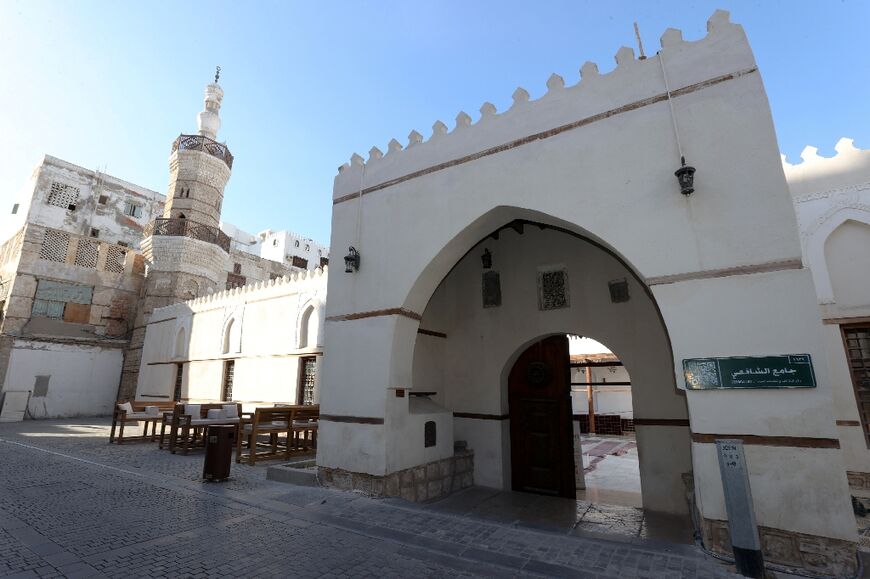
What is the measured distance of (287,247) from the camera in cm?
3900

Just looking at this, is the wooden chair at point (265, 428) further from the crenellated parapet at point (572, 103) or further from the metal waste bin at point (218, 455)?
the crenellated parapet at point (572, 103)

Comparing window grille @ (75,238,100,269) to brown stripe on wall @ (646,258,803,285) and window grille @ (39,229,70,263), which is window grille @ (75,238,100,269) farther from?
brown stripe on wall @ (646,258,803,285)

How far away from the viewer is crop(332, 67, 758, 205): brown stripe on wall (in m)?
4.70

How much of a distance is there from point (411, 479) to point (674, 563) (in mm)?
3721

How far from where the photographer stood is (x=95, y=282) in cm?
2078

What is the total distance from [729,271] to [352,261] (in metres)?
5.06

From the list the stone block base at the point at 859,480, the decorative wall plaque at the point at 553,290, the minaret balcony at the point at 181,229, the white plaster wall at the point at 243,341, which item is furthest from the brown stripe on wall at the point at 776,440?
the minaret balcony at the point at 181,229

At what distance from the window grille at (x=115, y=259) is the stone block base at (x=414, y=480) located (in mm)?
21253

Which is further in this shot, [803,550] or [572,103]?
[572,103]

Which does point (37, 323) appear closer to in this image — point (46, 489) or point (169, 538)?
point (46, 489)

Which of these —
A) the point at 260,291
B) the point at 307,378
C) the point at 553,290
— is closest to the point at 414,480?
the point at 553,290

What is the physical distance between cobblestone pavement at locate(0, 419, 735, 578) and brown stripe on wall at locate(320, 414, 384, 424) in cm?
98

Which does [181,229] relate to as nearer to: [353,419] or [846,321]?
[353,419]

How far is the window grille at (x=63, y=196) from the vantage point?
2464 cm
